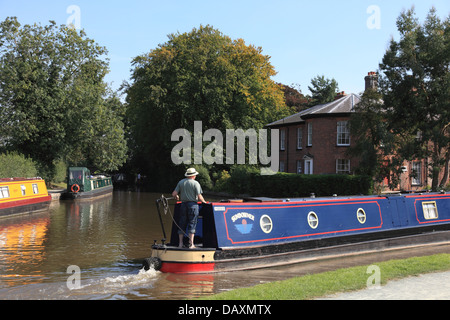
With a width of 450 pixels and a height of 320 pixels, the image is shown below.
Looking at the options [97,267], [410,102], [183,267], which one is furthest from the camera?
[410,102]

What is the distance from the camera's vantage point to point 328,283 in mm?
7996

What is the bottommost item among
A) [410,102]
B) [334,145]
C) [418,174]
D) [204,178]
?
[204,178]

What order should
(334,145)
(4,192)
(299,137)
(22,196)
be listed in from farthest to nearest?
(299,137), (334,145), (22,196), (4,192)

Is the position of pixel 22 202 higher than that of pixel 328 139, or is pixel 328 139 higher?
pixel 328 139

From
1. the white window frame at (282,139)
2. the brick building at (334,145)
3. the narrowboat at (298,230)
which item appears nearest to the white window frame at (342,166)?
the brick building at (334,145)

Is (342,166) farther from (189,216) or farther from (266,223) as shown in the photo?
(189,216)

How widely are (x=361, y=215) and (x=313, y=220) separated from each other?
1.95m

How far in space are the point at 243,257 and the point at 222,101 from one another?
3069cm

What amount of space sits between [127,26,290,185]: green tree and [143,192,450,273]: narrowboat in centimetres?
2653

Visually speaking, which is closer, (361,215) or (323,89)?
(361,215)

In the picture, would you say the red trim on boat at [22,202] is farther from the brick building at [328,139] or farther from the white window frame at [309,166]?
the brick building at [328,139]

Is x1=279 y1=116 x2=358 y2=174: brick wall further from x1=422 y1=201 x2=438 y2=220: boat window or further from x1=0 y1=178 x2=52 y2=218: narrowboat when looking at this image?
x1=0 y1=178 x2=52 y2=218: narrowboat

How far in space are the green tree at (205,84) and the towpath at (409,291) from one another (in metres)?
32.2

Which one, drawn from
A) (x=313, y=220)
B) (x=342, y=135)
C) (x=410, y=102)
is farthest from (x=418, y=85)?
(x=313, y=220)
